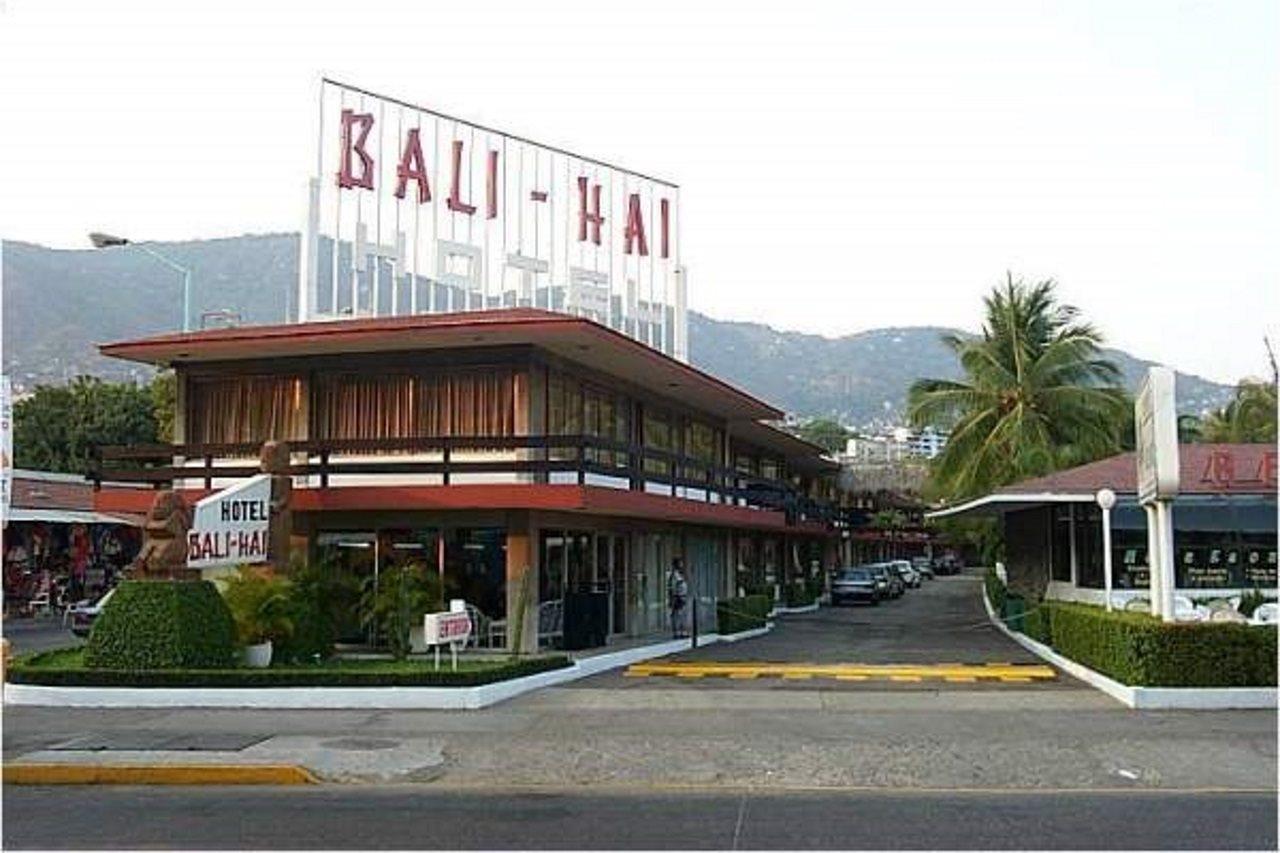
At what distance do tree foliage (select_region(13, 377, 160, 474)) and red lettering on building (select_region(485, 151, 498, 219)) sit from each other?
40347mm

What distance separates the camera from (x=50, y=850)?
10031 mm

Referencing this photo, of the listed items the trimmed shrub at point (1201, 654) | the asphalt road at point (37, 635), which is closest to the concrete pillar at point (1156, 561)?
the trimmed shrub at point (1201, 654)

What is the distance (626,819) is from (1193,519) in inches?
833

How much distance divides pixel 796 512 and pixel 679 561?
523 inches

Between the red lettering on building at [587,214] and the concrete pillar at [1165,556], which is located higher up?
the red lettering on building at [587,214]

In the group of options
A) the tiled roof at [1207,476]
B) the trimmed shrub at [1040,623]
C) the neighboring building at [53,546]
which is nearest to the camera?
the tiled roof at [1207,476]

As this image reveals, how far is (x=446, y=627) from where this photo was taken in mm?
19922

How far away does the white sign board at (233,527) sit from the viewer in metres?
20.6

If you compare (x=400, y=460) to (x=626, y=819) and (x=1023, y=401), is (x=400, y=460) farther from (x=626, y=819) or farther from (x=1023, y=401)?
(x=1023, y=401)

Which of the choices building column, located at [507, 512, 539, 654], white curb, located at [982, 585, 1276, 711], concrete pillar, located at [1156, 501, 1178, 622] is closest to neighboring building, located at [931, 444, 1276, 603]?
concrete pillar, located at [1156, 501, 1178, 622]

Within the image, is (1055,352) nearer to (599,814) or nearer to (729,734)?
(729,734)

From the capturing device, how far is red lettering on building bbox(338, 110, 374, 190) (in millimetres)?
27906

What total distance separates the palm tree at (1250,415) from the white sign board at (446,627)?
35.4 meters

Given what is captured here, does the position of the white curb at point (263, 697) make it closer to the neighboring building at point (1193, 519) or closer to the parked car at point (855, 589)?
the neighboring building at point (1193, 519)
